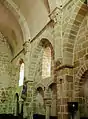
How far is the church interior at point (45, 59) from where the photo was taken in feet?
17.9

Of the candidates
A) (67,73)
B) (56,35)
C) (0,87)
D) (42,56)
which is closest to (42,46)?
(42,56)

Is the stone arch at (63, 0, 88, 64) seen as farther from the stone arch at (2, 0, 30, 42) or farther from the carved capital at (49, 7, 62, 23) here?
the stone arch at (2, 0, 30, 42)

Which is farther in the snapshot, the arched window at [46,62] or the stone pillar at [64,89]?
the arched window at [46,62]

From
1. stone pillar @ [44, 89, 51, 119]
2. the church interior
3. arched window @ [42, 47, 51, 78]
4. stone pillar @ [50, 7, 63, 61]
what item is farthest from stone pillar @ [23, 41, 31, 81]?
stone pillar @ [50, 7, 63, 61]

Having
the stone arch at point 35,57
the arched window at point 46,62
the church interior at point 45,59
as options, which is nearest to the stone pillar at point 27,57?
the church interior at point 45,59

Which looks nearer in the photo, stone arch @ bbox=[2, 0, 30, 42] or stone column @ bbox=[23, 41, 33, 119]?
stone column @ bbox=[23, 41, 33, 119]

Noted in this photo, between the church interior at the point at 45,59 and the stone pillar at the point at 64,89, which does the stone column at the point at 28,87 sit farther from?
the stone pillar at the point at 64,89

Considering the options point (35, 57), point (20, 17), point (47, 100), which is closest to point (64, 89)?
point (47, 100)

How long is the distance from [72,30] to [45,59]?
8.42 ft

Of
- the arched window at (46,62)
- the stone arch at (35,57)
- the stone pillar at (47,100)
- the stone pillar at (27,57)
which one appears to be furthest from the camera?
the stone pillar at (27,57)

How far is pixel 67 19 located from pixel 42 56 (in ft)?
8.70

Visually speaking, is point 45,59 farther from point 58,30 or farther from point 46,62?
point 58,30

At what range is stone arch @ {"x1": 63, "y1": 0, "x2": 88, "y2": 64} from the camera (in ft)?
18.6

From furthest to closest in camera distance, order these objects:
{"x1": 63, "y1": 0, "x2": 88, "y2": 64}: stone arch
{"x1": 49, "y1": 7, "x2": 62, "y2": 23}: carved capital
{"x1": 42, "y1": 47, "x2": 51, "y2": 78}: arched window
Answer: {"x1": 42, "y1": 47, "x2": 51, "y2": 78}: arched window < {"x1": 49, "y1": 7, "x2": 62, "y2": 23}: carved capital < {"x1": 63, "y1": 0, "x2": 88, "y2": 64}: stone arch
